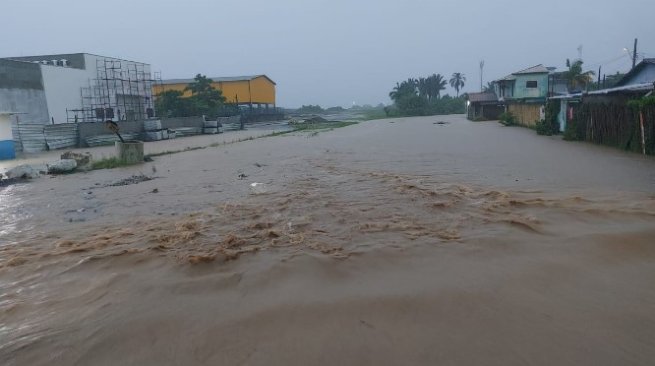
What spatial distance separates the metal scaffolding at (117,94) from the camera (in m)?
39.1

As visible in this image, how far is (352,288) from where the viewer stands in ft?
14.7

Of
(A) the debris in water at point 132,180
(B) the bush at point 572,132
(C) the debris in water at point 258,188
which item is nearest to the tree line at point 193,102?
(A) the debris in water at point 132,180

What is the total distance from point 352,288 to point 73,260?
12.0 feet

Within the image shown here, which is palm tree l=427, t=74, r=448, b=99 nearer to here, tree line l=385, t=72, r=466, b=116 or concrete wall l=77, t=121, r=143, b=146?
tree line l=385, t=72, r=466, b=116

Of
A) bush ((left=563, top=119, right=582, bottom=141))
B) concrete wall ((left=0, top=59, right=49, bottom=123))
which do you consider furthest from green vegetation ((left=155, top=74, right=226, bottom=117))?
bush ((left=563, top=119, right=582, bottom=141))

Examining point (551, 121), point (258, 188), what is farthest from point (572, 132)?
point (258, 188)

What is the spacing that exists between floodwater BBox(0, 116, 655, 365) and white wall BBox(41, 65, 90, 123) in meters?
28.9

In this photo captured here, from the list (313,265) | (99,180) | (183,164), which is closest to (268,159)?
(183,164)

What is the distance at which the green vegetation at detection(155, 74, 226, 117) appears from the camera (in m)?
45.2

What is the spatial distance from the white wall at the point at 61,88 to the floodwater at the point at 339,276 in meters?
28.9

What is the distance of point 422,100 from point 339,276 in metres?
79.6

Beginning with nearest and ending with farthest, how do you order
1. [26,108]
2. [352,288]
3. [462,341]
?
1. [462,341]
2. [352,288]
3. [26,108]

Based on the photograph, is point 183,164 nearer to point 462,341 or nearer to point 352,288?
point 352,288

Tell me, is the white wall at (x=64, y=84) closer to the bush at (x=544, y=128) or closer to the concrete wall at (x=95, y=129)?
the concrete wall at (x=95, y=129)
